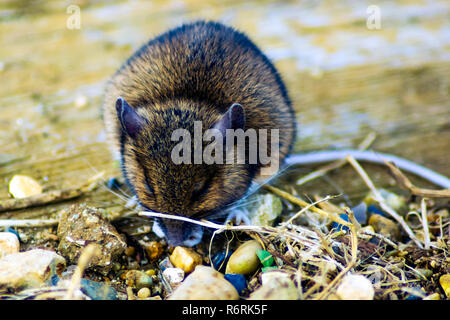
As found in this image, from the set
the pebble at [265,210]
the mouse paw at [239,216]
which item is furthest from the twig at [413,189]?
the mouse paw at [239,216]

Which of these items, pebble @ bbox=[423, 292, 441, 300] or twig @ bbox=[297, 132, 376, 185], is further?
twig @ bbox=[297, 132, 376, 185]

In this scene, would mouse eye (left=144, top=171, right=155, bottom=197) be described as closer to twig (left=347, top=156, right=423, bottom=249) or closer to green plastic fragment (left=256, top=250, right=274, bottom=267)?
green plastic fragment (left=256, top=250, right=274, bottom=267)

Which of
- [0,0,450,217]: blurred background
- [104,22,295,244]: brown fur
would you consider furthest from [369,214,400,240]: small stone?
[0,0,450,217]: blurred background

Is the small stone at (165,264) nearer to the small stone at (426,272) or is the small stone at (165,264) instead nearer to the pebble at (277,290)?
the pebble at (277,290)

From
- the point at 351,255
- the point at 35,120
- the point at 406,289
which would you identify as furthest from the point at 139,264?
the point at 35,120

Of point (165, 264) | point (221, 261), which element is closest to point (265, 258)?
point (221, 261)

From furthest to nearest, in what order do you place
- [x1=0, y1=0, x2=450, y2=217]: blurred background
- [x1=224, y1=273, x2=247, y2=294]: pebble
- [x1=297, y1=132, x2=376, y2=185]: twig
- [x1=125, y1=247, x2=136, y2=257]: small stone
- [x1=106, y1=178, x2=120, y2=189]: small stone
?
[x1=0, y1=0, x2=450, y2=217]: blurred background
[x1=297, y1=132, x2=376, y2=185]: twig
[x1=106, y1=178, x2=120, y2=189]: small stone
[x1=125, y1=247, x2=136, y2=257]: small stone
[x1=224, y1=273, x2=247, y2=294]: pebble
